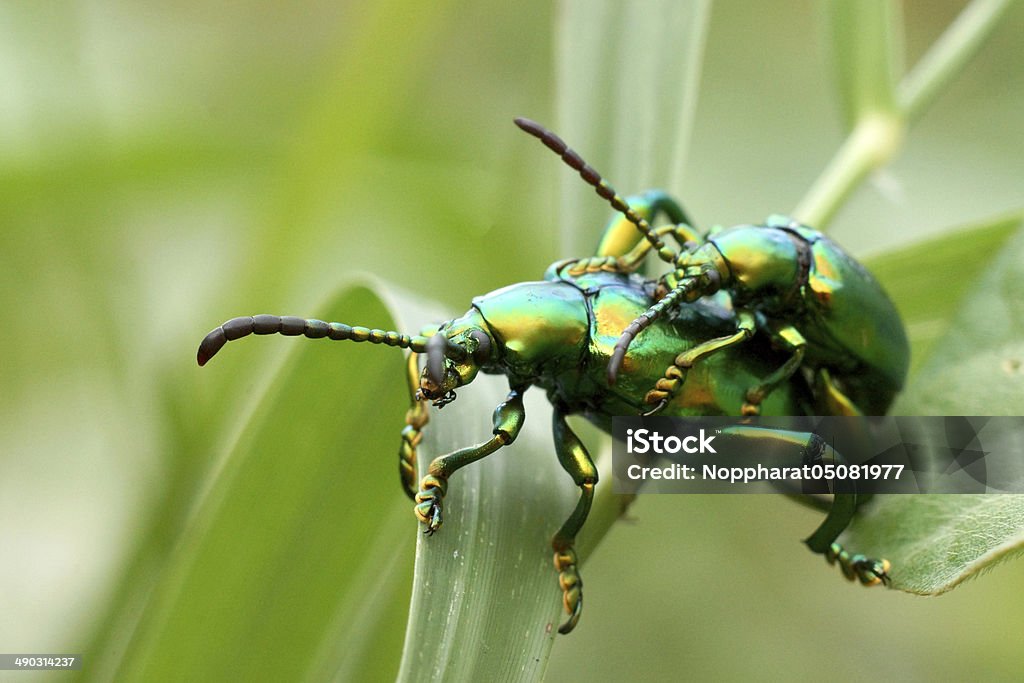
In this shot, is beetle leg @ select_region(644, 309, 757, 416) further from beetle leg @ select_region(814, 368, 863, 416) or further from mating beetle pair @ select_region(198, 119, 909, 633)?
beetle leg @ select_region(814, 368, 863, 416)

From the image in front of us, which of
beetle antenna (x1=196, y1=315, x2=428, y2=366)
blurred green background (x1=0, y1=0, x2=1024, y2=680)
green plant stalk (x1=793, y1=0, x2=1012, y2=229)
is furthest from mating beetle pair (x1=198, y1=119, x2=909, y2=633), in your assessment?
green plant stalk (x1=793, y1=0, x2=1012, y2=229)

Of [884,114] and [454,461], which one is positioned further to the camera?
[884,114]

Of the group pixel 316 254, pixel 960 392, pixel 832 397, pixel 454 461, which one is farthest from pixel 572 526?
pixel 316 254

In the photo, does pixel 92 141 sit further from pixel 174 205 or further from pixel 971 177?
pixel 971 177

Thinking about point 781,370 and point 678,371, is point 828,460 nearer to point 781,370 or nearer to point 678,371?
point 781,370

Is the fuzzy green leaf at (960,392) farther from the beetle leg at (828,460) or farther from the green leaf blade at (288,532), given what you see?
the green leaf blade at (288,532)

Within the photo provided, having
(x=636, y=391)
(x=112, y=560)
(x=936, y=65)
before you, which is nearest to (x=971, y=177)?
(x=936, y=65)

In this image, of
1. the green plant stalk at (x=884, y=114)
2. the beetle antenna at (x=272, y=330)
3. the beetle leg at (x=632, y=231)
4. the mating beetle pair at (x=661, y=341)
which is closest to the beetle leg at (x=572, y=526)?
the mating beetle pair at (x=661, y=341)
